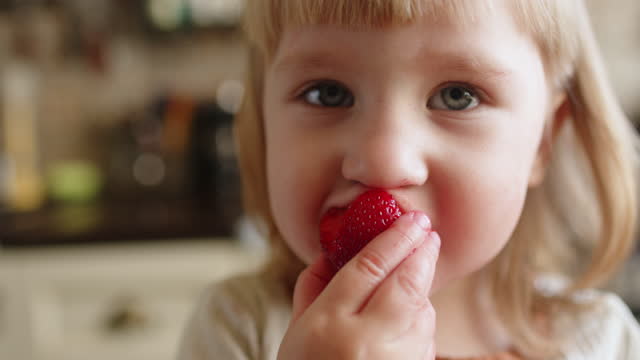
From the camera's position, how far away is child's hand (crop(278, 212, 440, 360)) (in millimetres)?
496

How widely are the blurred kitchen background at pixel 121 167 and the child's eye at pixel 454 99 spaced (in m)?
1.24

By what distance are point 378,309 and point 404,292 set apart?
0.08ft

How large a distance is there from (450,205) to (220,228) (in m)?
1.23

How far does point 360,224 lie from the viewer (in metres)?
0.55

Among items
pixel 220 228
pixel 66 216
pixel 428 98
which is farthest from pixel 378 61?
pixel 66 216

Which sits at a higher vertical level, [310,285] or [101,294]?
[310,285]

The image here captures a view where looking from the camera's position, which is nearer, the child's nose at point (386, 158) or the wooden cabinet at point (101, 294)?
the child's nose at point (386, 158)

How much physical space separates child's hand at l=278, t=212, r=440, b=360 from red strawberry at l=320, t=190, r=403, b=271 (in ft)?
0.05

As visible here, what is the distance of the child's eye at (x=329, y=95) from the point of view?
61cm

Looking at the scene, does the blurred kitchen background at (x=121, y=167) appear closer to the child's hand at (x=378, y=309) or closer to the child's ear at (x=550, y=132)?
the child's ear at (x=550, y=132)

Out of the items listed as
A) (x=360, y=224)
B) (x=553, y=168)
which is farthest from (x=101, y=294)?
(x=360, y=224)

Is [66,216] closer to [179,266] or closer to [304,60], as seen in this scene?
[179,266]

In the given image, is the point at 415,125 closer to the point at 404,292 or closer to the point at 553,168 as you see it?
the point at 404,292

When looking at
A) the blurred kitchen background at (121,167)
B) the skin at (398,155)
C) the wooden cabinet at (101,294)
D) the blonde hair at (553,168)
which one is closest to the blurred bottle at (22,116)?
the blurred kitchen background at (121,167)
